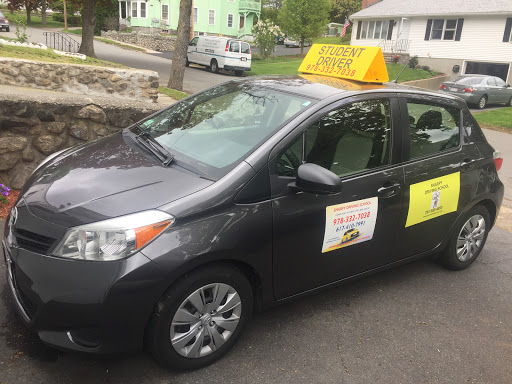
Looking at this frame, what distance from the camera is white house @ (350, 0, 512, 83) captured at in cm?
2806

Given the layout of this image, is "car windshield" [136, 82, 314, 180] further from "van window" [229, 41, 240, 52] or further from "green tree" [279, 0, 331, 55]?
"green tree" [279, 0, 331, 55]

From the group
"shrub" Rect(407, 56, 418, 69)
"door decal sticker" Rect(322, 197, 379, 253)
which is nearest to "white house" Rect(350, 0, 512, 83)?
"shrub" Rect(407, 56, 418, 69)

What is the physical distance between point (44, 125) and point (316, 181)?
11.6 ft

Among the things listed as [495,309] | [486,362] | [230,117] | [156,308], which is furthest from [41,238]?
[495,309]

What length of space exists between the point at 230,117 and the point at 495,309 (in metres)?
2.70

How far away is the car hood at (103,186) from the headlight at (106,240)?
6 cm

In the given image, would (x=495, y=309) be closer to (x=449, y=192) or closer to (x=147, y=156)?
(x=449, y=192)

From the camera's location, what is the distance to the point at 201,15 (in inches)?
1763

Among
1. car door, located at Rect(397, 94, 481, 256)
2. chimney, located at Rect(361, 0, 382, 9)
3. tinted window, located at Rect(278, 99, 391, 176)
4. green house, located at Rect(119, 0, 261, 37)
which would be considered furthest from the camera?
green house, located at Rect(119, 0, 261, 37)

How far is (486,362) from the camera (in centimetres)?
305

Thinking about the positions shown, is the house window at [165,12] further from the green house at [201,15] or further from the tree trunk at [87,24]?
the tree trunk at [87,24]

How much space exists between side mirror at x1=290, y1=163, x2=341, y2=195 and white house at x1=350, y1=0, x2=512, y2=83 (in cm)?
2964

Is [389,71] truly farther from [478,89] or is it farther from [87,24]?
[87,24]

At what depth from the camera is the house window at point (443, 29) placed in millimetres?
30536
